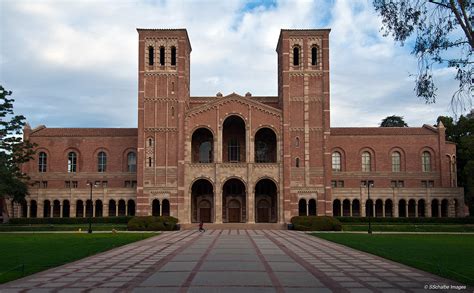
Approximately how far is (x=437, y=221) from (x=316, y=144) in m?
15.7

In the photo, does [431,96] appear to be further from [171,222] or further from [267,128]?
[267,128]

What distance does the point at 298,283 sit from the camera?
16094mm

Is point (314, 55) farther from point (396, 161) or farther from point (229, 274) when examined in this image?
point (229, 274)

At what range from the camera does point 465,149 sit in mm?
68438

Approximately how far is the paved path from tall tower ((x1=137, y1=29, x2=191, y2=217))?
36.0 meters

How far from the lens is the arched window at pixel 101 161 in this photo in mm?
69562

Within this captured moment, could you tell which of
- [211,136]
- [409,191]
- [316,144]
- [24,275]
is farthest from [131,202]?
[24,275]

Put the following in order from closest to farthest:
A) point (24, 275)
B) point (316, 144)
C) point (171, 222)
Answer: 1. point (24, 275)
2. point (171, 222)
3. point (316, 144)

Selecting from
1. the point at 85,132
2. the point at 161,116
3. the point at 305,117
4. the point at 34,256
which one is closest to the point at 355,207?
the point at 305,117

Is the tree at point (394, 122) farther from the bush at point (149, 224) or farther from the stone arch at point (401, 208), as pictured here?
the bush at point (149, 224)

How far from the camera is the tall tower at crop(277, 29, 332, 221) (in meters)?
61.5

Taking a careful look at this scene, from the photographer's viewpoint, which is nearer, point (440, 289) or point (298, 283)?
point (440, 289)

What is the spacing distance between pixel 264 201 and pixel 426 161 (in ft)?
72.8

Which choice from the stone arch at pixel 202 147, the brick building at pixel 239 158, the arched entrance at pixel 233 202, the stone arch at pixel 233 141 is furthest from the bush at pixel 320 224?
the stone arch at pixel 202 147
